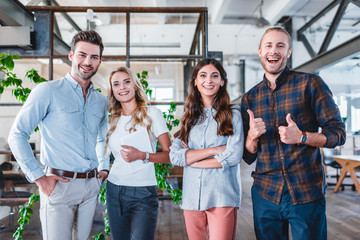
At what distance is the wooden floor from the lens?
11.5ft

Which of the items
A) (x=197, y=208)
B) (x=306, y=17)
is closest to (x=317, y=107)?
(x=197, y=208)

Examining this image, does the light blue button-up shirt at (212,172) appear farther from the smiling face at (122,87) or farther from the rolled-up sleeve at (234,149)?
the smiling face at (122,87)

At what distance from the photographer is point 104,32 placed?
7.13 metres

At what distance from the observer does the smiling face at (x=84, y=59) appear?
1669 millimetres

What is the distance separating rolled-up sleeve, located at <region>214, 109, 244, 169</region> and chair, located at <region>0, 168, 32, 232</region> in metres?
2.66

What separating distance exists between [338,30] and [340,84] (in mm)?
5176

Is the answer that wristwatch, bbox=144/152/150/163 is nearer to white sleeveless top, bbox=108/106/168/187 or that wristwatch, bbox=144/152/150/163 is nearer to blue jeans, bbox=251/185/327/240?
white sleeveless top, bbox=108/106/168/187

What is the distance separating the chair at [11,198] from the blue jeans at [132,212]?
206 centimetres

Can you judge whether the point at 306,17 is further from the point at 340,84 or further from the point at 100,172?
the point at 100,172

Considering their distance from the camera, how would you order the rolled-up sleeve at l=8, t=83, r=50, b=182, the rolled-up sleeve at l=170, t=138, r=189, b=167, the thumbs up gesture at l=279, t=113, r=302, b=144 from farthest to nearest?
the rolled-up sleeve at l=170, t=138, r=189, b=167, the rolled-up sleeve at l=8, t=83, r=50, b=182, the thumbs up gesture at l=279, t=113, r=302, b=144

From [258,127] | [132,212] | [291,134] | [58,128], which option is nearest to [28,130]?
[58,128]

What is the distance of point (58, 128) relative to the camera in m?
1.61

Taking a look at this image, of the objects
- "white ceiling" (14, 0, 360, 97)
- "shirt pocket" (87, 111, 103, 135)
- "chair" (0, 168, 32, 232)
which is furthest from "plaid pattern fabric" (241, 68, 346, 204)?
"white ceiling" (14, 0, 360, 97)

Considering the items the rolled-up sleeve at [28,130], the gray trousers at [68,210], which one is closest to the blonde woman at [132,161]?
the gray trousers at [68,210]
